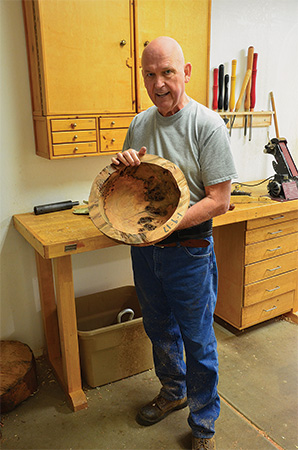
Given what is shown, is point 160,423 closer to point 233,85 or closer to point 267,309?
point 267,309

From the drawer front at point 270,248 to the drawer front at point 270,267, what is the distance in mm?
34

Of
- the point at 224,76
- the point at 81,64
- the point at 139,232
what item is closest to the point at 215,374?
the point at 139,232

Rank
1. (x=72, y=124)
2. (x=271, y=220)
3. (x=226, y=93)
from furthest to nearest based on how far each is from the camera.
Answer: (x=226, y=93) < (x=271, y=220) < (x=72, y=124)

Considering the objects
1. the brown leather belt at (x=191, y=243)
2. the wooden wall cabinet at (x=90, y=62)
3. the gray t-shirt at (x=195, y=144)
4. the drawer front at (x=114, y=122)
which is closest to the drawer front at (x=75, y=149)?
the wooden wall cabinet at (x=90, y=62)

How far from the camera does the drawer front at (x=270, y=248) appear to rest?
2553 millimetres

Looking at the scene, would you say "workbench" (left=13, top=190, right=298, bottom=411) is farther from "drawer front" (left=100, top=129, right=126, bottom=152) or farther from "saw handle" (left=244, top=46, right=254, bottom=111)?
"saw handle" (left=244, top=46, right=254, bottom=111)

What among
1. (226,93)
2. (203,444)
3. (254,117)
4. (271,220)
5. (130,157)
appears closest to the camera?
(130,157)

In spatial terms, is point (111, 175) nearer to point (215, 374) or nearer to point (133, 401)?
point (215, 374)

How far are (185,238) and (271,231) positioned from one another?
121 centimetres

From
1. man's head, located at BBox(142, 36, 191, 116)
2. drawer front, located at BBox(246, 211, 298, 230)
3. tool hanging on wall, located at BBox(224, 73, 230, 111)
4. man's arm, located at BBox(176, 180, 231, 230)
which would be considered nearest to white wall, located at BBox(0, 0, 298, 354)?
tool hanging on wall, located at BBox(224, 73, 230, 111)

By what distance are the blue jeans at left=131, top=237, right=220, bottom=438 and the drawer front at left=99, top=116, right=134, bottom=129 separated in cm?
77

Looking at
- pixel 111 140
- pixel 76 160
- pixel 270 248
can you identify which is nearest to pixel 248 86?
pixel 270 248

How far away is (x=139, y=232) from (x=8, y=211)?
115cm

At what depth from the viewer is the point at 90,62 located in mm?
2016
